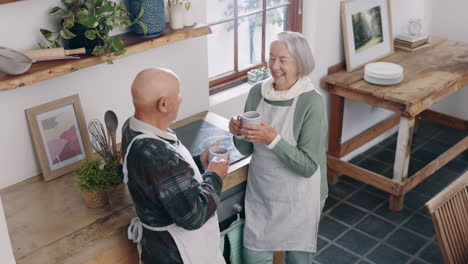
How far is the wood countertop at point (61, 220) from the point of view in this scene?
225 cm

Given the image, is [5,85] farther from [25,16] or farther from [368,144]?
[368,144]

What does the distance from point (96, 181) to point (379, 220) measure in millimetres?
2329

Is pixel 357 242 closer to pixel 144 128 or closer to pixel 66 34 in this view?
pixel 144 128

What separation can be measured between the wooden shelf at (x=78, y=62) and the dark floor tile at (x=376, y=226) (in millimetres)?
1885

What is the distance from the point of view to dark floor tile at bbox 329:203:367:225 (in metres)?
4.04

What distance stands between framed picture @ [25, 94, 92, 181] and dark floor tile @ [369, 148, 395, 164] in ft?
9.23

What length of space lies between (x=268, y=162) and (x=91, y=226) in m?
0.89

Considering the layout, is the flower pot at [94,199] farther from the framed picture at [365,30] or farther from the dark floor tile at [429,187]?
the dark floor tile at [429,187]

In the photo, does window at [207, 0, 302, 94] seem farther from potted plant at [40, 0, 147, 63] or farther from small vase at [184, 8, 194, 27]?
potted plant at [40, 0, 147, 63]

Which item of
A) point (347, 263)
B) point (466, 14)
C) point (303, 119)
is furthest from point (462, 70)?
point (303, 119)

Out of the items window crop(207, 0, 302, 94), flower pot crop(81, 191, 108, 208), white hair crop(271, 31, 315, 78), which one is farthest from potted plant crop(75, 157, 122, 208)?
window crop(207, 0, 302, 94)

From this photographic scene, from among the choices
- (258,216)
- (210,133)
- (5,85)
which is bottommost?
(258,216)

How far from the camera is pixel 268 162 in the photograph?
2.74 m

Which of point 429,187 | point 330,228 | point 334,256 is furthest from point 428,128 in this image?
point 334,256
